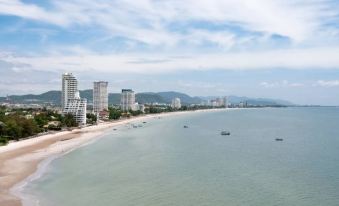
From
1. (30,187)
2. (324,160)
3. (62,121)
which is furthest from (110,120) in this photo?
(30,187)

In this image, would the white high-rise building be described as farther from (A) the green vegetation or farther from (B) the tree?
(B) the tree

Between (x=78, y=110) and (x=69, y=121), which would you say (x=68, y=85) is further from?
(x=69, y=121)

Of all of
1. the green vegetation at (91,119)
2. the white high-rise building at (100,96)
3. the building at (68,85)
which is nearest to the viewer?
the green vegetation at (91,119)

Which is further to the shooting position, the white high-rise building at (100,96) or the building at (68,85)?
the white high-rise building at (100,96)

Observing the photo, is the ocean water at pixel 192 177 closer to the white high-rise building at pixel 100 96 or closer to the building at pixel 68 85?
the building at pixel 68 85

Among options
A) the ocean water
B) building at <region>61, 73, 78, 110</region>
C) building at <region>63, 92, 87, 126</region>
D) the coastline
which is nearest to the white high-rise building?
building at <region>61, 73, 78, 110</region>

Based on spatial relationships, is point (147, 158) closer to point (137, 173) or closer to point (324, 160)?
point (137, 173)

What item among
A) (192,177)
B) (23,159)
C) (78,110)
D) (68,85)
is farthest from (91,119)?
(192,177)

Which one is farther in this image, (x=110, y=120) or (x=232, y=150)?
(x=110, y=120)

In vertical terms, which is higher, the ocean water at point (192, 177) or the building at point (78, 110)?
the building at point (78, 110)

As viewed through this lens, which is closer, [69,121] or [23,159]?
Result: [23,159]

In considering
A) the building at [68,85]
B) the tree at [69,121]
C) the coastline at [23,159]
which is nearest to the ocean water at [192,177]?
the coastline at [23,159]
